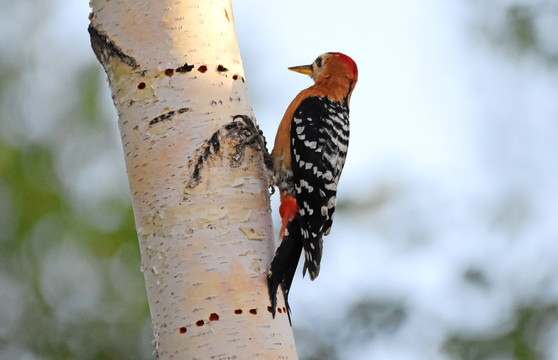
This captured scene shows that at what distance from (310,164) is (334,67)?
49.0 inches

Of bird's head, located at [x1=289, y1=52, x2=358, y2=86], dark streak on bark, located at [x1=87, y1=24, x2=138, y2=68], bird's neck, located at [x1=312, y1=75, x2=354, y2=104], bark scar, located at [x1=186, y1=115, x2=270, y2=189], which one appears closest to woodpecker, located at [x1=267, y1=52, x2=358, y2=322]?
bird's neck, located at [x1=312, y1=75, x2=354, y2=104]

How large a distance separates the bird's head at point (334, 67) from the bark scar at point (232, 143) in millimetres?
1970

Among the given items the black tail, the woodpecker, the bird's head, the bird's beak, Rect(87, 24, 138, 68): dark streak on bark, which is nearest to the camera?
the black tail

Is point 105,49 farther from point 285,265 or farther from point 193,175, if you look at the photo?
point 285,265

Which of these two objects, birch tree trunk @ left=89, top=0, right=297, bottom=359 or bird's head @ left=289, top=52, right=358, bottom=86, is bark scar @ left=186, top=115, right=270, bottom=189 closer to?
birch tree trunk @ left=89, top=0, right=297, bottom=359

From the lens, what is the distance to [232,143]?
2572mm

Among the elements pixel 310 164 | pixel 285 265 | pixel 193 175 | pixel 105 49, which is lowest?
pixel 285 265

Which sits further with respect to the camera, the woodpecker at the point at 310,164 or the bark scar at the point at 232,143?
the woodpecker at the point at 310,164

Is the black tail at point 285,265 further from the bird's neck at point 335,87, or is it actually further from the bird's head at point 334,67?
the bird's head at point 334,67

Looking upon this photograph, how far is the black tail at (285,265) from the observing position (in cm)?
232

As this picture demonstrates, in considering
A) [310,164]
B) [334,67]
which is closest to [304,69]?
[334,67]

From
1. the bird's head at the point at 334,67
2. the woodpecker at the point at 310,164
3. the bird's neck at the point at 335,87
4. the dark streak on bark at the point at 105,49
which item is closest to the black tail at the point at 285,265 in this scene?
the woodpecker at the point at 310,164

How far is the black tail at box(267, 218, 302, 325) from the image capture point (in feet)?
7.62

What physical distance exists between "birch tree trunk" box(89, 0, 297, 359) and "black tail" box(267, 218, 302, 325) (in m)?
0.03
